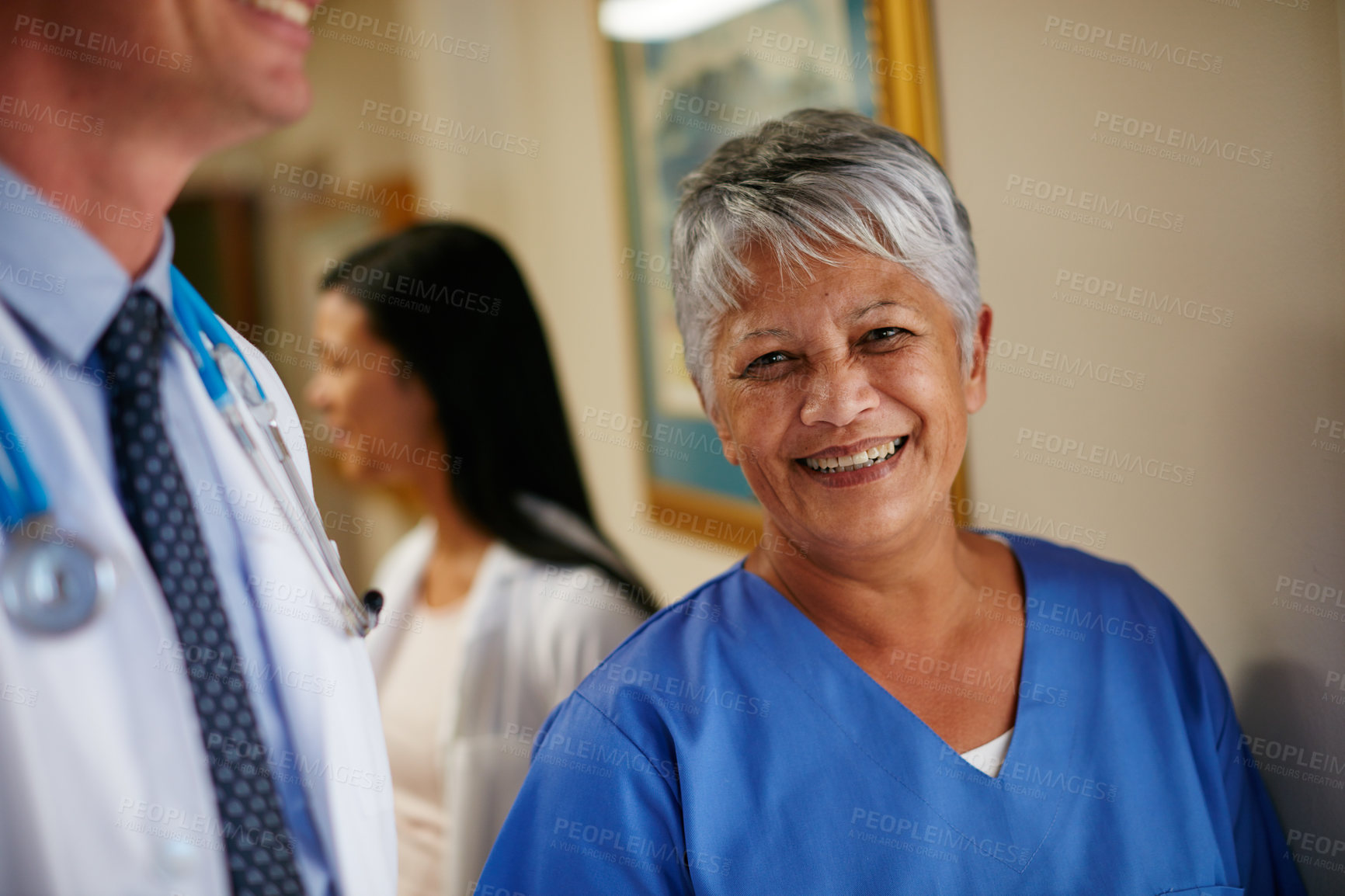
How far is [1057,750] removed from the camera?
Result: 917mm

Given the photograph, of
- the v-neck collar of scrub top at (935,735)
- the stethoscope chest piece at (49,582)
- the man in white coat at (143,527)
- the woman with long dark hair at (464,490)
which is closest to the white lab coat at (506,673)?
the woman with long dark hair at (464,490)

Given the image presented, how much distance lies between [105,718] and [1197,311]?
1.08m

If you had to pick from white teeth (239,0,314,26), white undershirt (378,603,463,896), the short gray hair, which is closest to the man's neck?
white teeth (239,0,314,26)

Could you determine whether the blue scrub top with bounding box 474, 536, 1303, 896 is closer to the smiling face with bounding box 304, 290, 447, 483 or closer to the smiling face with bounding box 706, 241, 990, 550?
the smiling face with bounding box 706, 241, 990, 550

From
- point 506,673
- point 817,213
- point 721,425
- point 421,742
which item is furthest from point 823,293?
point 421,742

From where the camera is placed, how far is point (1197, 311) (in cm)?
103

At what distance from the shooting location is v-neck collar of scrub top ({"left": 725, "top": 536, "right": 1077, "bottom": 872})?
865 mm

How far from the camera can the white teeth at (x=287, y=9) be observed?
2.05 feet

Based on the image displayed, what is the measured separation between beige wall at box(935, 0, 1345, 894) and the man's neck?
0.95m

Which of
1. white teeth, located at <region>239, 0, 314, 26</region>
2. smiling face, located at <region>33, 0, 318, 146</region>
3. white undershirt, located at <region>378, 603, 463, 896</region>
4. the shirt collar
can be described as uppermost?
white teeth, located at <region>239, 0, 314, 26</region>

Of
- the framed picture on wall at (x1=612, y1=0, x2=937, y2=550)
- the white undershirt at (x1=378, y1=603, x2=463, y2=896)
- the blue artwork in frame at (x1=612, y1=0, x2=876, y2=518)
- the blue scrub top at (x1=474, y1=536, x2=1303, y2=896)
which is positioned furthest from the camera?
the white undershirt at (x1=378, y1=603, x2=463, y2=896)

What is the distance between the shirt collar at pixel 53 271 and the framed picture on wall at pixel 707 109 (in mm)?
979

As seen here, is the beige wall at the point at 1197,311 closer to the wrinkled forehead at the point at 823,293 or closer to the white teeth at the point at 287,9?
the wrinkled forehead at the point at 823,293

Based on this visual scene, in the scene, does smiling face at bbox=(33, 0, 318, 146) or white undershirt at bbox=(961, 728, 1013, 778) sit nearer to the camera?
smiling face at bbox=(33, 0, 318, 146)
